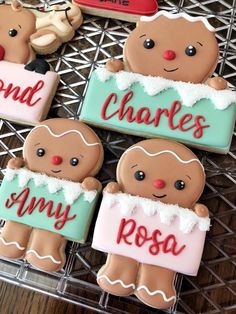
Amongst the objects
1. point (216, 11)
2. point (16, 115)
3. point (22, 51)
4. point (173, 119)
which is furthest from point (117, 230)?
point (216, 11)

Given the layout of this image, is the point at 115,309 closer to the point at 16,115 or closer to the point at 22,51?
the point at 16,115

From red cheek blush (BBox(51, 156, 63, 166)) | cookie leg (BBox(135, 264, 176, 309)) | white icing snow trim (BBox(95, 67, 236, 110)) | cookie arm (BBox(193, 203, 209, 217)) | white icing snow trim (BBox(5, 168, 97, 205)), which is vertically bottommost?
cookie leg (BBox(135, 264, 176, 309))

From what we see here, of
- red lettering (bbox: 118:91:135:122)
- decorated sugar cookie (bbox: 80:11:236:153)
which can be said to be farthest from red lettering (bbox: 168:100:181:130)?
red lettering (bbox: 118:91:135:122)

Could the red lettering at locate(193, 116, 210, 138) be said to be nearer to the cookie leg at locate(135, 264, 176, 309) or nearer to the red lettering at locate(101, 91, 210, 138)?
the red lettering at locate(101, 91, 210, 138)

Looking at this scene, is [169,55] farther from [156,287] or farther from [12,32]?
[156,287]

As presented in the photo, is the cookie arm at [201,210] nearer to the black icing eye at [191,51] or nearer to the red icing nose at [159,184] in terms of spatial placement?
the red icing nose at [159,184]

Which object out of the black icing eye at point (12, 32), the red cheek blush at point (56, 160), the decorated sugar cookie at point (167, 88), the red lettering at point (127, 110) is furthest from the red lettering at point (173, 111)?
the black icing eye at point (12, 32)
